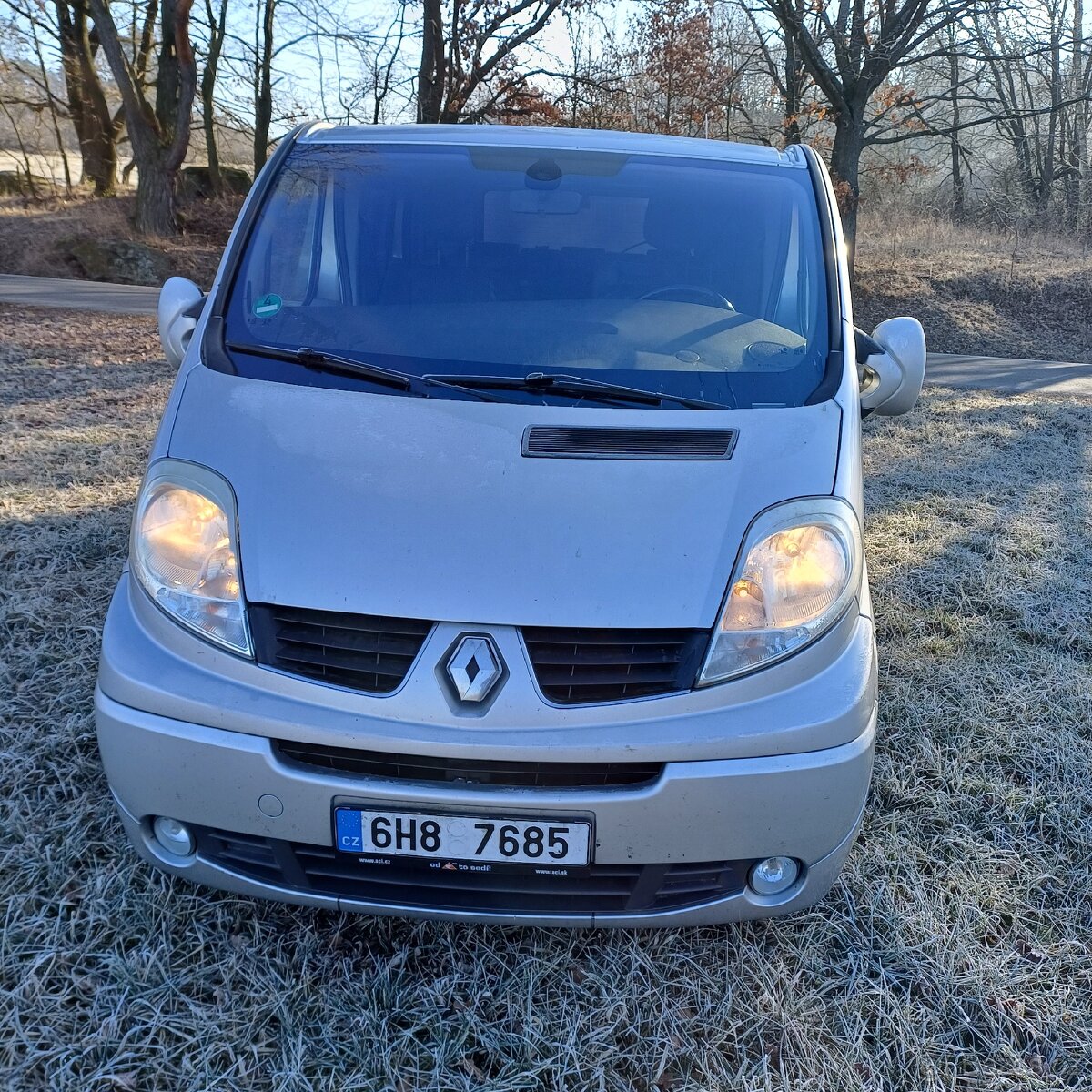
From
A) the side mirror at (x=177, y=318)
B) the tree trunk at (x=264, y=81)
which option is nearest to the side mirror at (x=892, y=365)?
the side mirror at (x=177, y=318)

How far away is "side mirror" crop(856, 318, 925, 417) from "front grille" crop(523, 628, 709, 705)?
1.35 meters

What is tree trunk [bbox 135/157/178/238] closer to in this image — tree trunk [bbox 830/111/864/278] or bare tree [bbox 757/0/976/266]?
bare tree [bbox 757/0/976/266]

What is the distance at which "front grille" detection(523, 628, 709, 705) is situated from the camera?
178 centimetres

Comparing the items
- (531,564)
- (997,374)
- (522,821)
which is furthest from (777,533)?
(997,374)

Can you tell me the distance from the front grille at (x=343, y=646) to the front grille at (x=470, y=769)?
0.44 ft

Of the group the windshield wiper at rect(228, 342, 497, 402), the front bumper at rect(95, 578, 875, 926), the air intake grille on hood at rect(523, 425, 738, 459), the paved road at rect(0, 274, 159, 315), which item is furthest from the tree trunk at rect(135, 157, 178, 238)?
the front bumper at rect(95, 578, 875, 926)

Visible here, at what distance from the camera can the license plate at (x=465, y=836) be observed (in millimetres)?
1755

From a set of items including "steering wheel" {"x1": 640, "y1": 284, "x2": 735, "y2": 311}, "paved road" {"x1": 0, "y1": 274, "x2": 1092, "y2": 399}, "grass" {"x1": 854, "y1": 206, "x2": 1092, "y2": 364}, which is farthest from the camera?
"grass" {"x1": 854, "y1": 206, "x2": 1092, "y2": 364}

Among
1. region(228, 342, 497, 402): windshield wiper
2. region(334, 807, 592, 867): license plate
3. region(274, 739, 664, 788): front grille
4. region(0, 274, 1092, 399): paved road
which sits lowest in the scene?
region(0, 274, 1092, 399): paved road

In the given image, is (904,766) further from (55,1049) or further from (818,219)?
(55,1049)

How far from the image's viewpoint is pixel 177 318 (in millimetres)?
2869

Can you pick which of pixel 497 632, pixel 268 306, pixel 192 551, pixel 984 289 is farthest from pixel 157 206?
pixel 497 632

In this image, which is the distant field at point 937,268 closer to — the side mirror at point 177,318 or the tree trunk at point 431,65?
the tree trunk at point 431,65

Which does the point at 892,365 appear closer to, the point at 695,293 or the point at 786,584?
the point at 695,293
